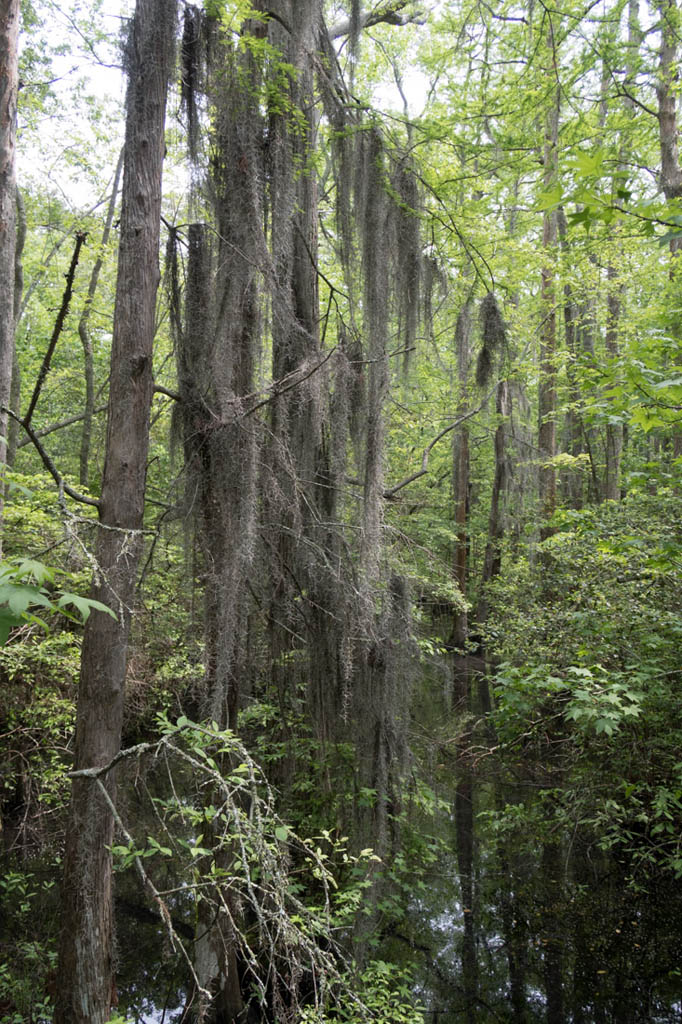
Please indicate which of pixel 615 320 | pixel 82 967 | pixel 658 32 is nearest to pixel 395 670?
pixel 82 967

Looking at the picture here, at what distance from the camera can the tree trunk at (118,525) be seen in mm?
3094

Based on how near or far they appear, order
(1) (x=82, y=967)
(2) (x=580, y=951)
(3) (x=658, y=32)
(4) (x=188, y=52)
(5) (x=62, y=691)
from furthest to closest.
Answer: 1. (3) (x=658, y=32)
2. (5) (x=62, y=691)
3. (2) (x=580, y=951)
4. (4) (x=188, y=52)
5. (1) (x=82, y=967)

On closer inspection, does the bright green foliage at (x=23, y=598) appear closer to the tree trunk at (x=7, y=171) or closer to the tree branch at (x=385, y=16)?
the tree trunk at (x=7, y=171)

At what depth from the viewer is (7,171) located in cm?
398

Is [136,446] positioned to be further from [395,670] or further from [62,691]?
[62,691]

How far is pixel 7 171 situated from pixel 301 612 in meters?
3.16

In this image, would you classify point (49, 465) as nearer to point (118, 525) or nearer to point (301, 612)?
point (118, 525)

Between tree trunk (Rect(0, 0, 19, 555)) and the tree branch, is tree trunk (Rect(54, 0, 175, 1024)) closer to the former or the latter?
tree trunk (Rect(0, 0, 19, 555))

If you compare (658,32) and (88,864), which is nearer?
(88,864)

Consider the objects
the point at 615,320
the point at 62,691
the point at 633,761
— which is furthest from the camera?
the point at 615,320

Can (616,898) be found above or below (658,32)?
below

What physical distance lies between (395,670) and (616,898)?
3.47 meters

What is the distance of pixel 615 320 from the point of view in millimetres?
13570

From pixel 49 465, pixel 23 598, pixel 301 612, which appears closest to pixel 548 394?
pixel 301 612
